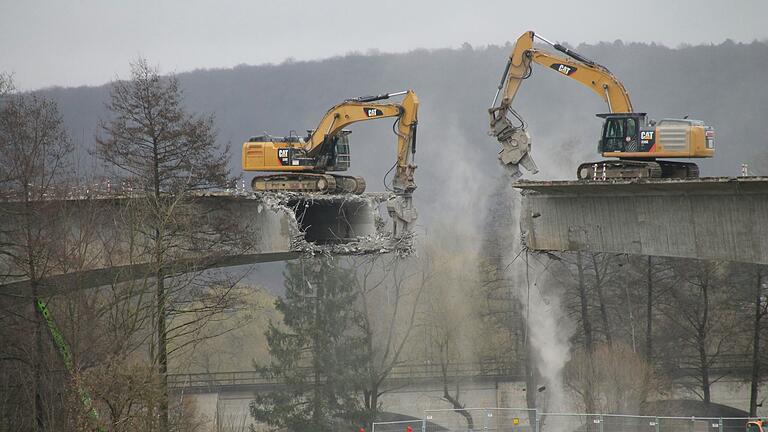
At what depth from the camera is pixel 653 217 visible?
97.0 feet

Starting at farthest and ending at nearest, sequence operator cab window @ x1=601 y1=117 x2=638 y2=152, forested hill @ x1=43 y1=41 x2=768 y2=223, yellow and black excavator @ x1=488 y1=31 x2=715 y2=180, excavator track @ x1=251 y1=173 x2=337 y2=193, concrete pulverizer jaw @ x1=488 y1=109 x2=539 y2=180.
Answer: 1. forested hill @ x1=43 y1=41 x2=768 y2=223
2. excavator track @ x1=251 y1=173 x2=337 y2=193
3. concrete pulverizer jaw @ x1=488 y1=109 x2=539 y2=180
4. operator cab window @ x1=601 y1=117 x2=638 y2=152
5. yellow and black excavator @ x1=488 y1=31 x2=715 y2=180

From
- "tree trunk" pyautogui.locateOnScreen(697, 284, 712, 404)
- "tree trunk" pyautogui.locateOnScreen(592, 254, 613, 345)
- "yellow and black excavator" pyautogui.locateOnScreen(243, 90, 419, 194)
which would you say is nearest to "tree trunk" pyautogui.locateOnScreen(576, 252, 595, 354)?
"tree trunk" pyautogui.locateOnScreen(592, 254, 613, 345)

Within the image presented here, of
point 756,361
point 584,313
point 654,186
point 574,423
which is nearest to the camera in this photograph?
point 654,186

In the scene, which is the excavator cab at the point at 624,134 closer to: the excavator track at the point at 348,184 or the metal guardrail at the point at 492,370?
the excavator track at the point at 348,184

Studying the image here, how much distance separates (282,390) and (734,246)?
2133cm

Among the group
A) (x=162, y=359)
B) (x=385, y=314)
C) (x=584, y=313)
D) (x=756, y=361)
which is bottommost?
(x=756, y=361)

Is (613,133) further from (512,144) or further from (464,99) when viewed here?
(464,99)

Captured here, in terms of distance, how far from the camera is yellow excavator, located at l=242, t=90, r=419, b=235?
39.8 metres

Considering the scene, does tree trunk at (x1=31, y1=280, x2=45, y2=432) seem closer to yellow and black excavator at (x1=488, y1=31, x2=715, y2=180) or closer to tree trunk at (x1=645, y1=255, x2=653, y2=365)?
yellow and black excavator at (x1=488, y1=31, x2=715, y2=180)

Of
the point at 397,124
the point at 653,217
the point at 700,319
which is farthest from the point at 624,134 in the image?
the point at 700,319

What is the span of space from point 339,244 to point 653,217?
617 inches

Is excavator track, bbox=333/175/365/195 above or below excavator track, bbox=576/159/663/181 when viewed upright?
above

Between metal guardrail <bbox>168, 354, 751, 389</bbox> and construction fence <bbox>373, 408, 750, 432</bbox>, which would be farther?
metal guardrail <bbox>168, 354, 751, 389</bbox>

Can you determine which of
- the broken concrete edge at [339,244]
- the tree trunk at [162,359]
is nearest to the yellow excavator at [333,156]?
the broken concrete edge at [339,244]
